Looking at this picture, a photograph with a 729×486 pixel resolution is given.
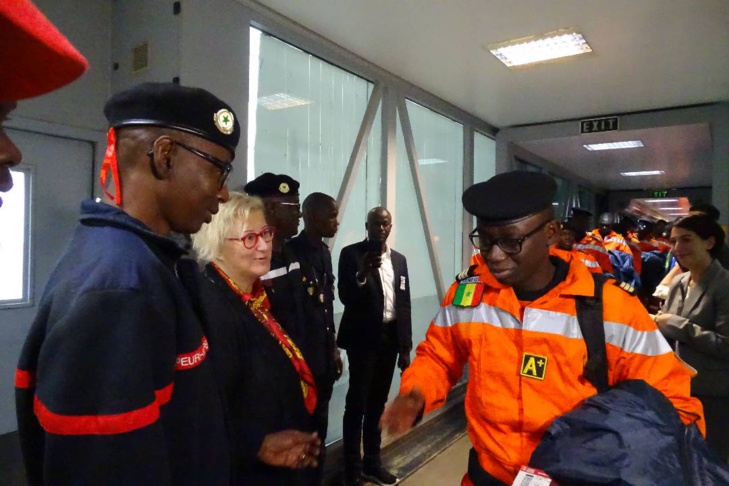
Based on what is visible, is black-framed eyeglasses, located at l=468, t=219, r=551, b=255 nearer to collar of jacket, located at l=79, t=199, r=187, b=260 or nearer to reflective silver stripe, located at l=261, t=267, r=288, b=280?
collar of jacket, located at l=79, t=199, r=187, b=260

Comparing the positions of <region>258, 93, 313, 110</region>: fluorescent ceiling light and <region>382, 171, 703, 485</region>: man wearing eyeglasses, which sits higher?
<region>258, 93, 313, 110</region>: fluorescent ceiling light

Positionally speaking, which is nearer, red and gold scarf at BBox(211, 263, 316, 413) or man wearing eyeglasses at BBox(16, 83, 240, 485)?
man wearing eyeglasses at BBox(16, 83, 240, 485)

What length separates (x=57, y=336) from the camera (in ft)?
2.52

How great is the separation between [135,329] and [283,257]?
180 cm

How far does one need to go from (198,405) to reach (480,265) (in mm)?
1207

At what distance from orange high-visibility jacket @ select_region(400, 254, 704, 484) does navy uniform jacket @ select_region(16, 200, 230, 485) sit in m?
0.88

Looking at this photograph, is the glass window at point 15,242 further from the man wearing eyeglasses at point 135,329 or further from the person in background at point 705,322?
the person in background at point 705,322

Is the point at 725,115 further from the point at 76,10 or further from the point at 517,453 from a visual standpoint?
the point at 76,10

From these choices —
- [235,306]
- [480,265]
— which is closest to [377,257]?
[480,265]

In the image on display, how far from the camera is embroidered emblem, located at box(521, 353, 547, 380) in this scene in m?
1.48

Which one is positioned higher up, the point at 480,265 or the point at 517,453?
the point at 480,265

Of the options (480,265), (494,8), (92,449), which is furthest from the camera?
(494,8)

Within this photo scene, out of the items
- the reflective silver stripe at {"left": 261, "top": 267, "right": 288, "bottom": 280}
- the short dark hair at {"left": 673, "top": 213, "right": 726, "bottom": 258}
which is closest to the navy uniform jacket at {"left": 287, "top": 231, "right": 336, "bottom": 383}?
the reflective silver stripe at {"left": 261, "top": 267, "right": 288, "bottom": 280}

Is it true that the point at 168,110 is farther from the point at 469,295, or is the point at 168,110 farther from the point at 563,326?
the point at 563,326
